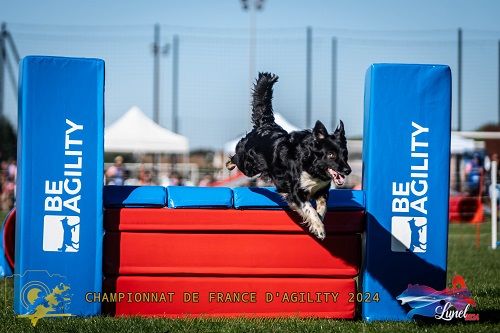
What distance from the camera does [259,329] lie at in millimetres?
5133

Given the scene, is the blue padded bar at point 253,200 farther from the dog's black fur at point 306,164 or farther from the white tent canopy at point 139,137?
the white tent canopy at point 139,137

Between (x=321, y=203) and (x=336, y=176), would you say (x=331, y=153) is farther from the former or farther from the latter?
(x=321, y=203)

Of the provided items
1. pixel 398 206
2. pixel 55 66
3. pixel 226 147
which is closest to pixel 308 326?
pixel 398 206

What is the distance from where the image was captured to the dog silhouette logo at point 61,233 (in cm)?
553

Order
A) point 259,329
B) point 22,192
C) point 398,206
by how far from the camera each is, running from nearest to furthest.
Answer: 1. point 259,329
2. point 22,192
3. point 398,206

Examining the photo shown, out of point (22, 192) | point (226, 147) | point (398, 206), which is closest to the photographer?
point (22, 192)

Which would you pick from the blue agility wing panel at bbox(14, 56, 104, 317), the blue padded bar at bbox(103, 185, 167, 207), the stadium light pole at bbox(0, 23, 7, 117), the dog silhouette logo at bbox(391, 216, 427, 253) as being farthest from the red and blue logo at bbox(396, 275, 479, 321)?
the stadium light pole at bbox(0, 23, 7, 117)

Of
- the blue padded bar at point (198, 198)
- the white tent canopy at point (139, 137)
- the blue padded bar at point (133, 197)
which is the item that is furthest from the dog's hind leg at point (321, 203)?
the white tent canopy at point (139, 137)

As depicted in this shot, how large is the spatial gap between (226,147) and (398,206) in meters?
15.0

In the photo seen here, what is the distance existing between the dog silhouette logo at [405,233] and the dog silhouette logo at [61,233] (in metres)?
2.56

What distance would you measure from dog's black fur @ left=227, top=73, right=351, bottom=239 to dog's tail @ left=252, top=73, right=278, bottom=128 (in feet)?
1.58

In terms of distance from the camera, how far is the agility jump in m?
5.55

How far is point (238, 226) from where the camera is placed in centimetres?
582

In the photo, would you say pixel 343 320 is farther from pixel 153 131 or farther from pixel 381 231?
pixel 153 131
